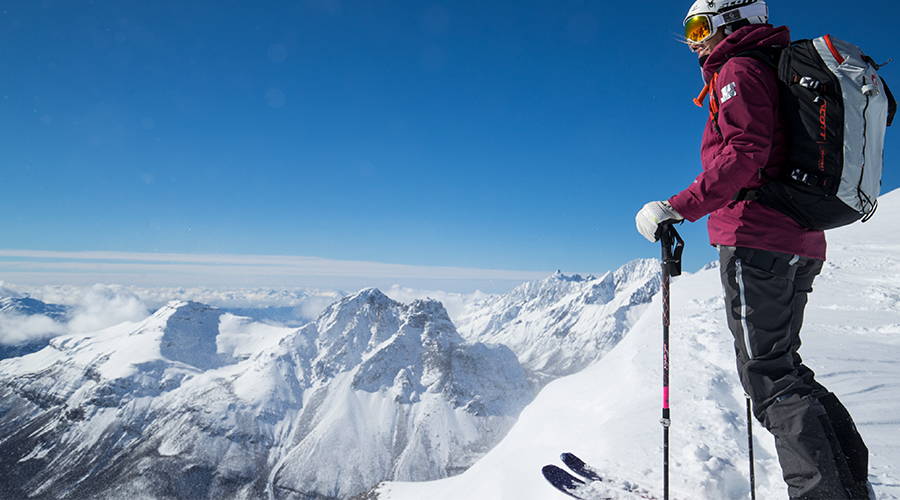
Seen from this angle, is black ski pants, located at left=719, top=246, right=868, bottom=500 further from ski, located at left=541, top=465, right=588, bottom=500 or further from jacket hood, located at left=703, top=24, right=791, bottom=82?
ski, located at left=541, top=465, right=588, bottom=500

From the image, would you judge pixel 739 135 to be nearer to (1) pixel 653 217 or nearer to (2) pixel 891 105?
(1) pixel 653 217

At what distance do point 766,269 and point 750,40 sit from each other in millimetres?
1948

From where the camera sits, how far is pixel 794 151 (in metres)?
3.32

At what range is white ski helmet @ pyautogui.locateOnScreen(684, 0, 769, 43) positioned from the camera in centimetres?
409

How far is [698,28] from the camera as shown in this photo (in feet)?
14.3

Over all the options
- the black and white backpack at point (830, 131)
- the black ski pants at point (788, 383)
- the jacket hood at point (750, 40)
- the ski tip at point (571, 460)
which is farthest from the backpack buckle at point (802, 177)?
the ski tip at point (571, 460)

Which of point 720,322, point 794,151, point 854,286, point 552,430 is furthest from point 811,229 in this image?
point 854,286

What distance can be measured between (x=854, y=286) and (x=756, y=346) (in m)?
13.0

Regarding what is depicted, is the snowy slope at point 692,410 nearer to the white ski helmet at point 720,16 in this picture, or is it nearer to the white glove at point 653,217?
the white glove at point 653,217

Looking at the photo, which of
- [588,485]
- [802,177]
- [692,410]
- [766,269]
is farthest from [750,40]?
[692,410]

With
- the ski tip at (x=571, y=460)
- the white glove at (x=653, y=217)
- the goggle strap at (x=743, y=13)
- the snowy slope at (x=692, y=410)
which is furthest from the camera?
the ski tip at (x=571, y=460)

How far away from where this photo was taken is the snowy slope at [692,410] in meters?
5.18

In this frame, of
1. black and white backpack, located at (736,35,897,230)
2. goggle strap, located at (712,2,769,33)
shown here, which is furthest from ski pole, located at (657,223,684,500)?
goggle strap, located at (712,2,769,33)

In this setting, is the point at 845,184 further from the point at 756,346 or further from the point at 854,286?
the point at 854,286
